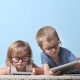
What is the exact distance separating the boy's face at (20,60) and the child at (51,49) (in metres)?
0.09

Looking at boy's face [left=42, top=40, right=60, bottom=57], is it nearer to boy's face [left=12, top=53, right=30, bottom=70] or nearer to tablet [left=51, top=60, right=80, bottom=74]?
boy's face [left=12, top=53, right=30, bottom=70]

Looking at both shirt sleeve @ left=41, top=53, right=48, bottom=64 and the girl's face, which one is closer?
the girl's face

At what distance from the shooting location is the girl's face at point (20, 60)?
2.50 ft

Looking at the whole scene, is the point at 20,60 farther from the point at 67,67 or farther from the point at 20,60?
the point at 67,67

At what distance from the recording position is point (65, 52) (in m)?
0.95

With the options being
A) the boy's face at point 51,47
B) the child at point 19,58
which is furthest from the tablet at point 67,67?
the boy's face at point 51,47

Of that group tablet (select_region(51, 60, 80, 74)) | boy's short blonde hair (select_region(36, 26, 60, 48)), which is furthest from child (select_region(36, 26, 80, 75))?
tablet (select_region(51, 60, 80, 74))

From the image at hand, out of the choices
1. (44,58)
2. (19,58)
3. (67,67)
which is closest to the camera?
(67,67)

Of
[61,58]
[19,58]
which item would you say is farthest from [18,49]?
[61,58]

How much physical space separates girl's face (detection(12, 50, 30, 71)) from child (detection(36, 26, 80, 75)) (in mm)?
85

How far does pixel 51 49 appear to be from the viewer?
857 mm

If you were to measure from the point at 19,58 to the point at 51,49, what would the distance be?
16cm

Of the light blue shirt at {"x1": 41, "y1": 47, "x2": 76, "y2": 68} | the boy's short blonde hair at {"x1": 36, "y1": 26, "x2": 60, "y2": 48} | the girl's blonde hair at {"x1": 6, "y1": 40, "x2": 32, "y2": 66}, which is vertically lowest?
the light blue shirt at {"x1": 41, "y1": 47, "x2": 76, "y2": 68}

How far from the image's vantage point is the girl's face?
2.50 ft
